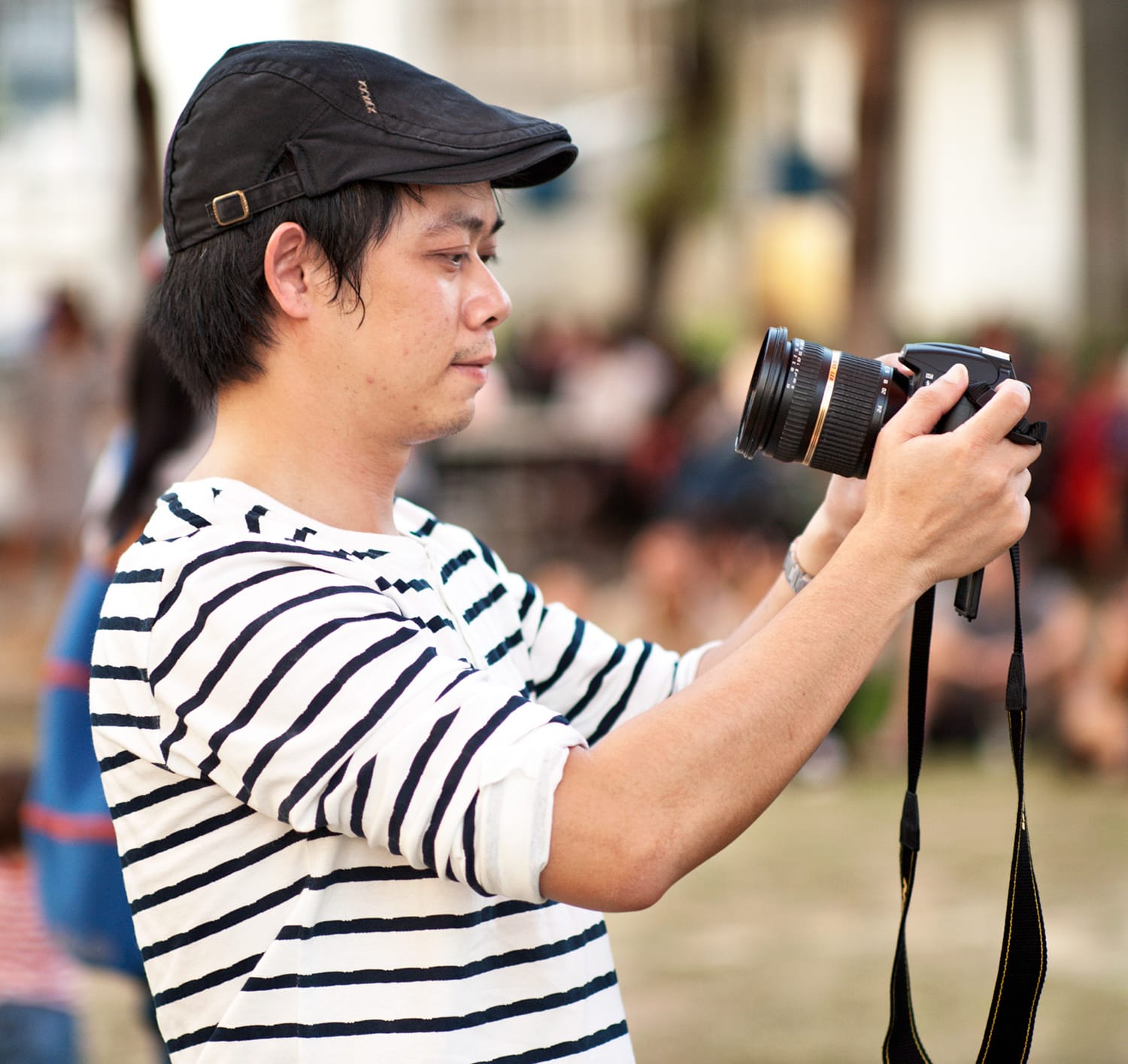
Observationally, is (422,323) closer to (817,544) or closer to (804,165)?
(817,544)

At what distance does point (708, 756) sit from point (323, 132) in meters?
0.67

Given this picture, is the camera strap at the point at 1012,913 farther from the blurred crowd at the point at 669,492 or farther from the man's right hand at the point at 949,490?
the blurred crowd at the point at 669,492

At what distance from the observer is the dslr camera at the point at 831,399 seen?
1608 millimetres

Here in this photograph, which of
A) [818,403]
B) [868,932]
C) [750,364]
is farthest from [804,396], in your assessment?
[750,364]

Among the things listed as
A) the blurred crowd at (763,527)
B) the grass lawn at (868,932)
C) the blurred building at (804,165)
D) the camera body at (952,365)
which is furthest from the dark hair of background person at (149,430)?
the blurred building at (804,165)

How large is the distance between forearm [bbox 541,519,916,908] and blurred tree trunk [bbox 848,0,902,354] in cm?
601

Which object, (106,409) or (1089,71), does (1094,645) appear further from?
(1089,71)

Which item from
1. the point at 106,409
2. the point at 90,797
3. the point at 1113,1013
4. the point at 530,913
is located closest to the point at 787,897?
the point at 1113,1013

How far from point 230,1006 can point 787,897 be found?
12.9 ft

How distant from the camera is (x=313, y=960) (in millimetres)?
1364

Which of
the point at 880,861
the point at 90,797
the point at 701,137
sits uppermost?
the point at 701,137

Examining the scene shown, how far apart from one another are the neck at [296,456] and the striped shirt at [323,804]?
1.7 inches

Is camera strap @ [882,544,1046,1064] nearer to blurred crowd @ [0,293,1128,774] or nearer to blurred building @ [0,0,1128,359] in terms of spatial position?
blurred crowd @ [0,293,1128,774]

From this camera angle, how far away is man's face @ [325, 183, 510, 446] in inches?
57.3
